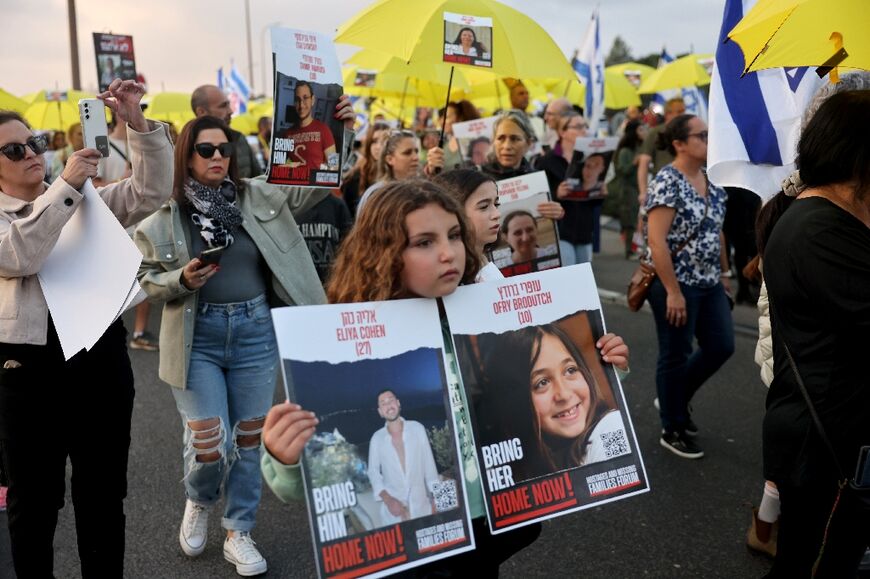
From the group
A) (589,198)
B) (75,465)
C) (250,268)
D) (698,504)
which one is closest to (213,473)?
(75,465)

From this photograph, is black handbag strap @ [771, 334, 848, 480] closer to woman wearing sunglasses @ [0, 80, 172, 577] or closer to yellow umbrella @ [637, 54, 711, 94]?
woman wearing sunglasses @ [0, 80, 172, 577]

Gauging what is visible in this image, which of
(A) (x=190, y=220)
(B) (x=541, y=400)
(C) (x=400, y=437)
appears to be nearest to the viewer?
(C) (x=400, y=437)

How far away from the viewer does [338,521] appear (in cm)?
159

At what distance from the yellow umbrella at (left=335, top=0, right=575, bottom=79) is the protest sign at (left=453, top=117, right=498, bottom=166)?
1.48m

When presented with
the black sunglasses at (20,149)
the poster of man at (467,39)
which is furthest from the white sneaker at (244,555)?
the poster of man at (467,39)

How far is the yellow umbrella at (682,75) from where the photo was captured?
11242 millimetres

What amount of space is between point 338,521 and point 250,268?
6.33ft

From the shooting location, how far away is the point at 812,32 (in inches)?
102

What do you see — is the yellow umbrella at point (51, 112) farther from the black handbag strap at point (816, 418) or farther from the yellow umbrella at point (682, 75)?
the black handbag strap at point (816, 418)

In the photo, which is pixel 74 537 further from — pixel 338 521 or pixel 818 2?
pixel 818 2

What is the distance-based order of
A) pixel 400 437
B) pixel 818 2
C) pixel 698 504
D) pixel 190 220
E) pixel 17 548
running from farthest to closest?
pixel 698 504 < pixel 190 220 < pixel 17 548 < pixel 818 2 < pixel 400 437

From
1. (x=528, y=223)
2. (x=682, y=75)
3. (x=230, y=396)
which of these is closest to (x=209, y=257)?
(x=230, y=396)

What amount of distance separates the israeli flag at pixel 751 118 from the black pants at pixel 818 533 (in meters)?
1.57

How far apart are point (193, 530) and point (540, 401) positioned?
7.38ft
